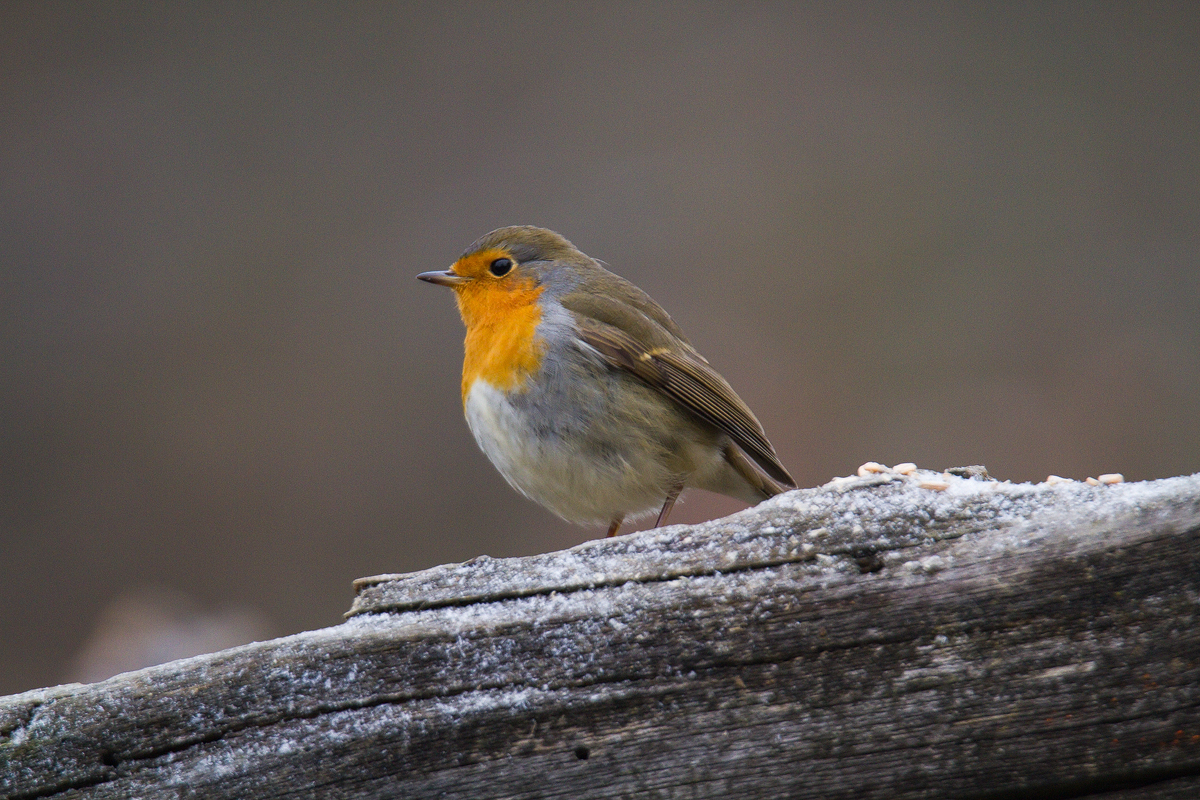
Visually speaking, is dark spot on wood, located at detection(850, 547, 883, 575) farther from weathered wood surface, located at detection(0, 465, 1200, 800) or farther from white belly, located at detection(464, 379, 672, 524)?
white belly, located at detection(464, 379, 672, 524)

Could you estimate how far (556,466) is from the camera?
115 inches

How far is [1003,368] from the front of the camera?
437 cm

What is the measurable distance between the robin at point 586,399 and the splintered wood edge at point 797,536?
4.46 feet

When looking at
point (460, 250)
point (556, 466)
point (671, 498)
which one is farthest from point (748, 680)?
point (460, 250)

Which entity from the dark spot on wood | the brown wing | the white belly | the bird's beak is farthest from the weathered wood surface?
the bird's beak

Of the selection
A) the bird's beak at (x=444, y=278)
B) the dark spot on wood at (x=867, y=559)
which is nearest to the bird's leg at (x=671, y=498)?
the bird's beak at (x=444, y=278)

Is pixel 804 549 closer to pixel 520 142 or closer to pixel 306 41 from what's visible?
pixel 520 142

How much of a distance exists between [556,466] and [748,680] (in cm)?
162

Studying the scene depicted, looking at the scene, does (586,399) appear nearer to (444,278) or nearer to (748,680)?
(444,278)

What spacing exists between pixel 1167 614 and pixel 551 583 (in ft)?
2.55

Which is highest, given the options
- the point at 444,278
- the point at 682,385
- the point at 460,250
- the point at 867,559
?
the point at 460,250

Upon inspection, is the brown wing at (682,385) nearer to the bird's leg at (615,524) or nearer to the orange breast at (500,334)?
the orange breast at (500,334)

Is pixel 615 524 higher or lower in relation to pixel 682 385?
lower

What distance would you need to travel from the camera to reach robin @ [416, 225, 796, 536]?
2.94 metres
